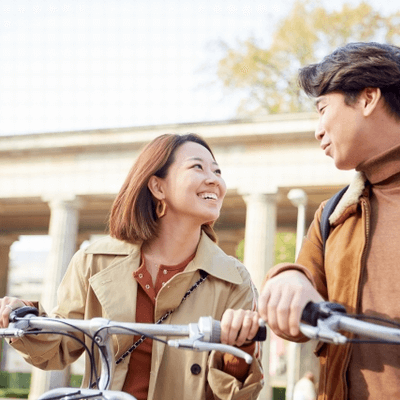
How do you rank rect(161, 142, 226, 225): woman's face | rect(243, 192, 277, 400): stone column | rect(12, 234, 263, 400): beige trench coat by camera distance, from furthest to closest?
rect(243, 192, 277, 400): stone column < rect(161, 142, 226, 225): woman's face < rect(12, 234, 263, 400): beige trench coat

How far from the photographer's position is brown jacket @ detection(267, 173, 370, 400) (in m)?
2.63

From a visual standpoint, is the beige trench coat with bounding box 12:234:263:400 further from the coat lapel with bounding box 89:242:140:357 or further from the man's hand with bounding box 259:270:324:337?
the man's hand with bounding box 259:270:324:337

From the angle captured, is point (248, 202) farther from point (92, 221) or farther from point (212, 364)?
point (212, 364)

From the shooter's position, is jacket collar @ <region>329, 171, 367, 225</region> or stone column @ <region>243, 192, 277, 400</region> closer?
jacket collar @ <region>329, 171, 367, 225</region>

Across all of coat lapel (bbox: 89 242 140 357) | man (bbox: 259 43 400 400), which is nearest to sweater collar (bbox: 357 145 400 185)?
man (bbox: 259 43 400 400)

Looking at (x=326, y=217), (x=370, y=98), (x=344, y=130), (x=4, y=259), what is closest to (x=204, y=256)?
(x=326, y=217)

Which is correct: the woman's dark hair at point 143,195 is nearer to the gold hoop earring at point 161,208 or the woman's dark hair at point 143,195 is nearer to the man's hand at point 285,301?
the gold hoop earring at point 161,208

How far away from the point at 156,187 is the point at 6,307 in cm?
149

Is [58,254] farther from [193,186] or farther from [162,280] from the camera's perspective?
[162,280]

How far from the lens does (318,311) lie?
217 cm

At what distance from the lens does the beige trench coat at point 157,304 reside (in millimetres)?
3494

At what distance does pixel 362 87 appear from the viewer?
9.20 feet

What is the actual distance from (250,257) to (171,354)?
1688 centimetres

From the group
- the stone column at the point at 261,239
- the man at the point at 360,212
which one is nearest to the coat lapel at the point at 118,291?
the man at the point at 360,212
